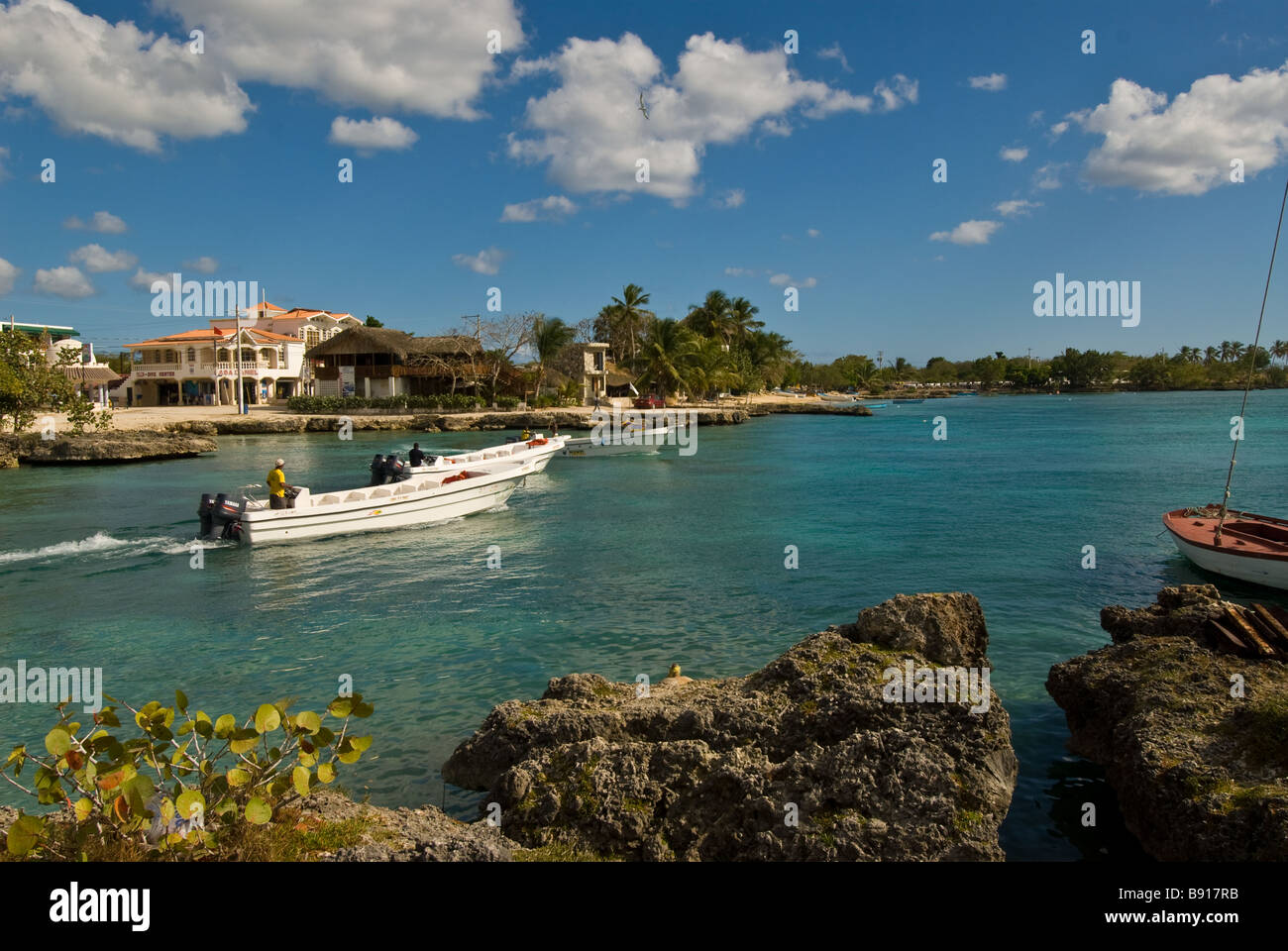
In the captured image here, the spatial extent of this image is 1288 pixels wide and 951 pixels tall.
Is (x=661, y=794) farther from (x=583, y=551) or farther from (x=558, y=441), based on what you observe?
(x=558, y=441)

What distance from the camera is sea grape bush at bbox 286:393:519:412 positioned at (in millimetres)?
66312

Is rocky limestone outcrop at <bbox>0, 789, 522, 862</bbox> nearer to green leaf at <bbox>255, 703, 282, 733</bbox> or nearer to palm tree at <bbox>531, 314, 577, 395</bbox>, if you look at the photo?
green leaf at <bbox>255, 703, 282, 733</bbox>

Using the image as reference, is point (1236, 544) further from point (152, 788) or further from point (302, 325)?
point (302, 325)

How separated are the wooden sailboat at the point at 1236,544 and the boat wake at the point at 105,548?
22.6 metres

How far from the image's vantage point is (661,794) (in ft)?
20.3

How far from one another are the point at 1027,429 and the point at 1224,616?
69855 millimetres

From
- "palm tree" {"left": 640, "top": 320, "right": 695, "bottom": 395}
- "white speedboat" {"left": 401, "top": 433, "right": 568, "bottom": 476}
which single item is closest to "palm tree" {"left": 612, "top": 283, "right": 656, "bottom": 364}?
"palm tree" {"left": 640, "top": 320, "right": 695, "bottom": 395}

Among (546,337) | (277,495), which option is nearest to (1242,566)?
(277,495)

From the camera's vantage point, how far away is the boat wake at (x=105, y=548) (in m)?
18.9

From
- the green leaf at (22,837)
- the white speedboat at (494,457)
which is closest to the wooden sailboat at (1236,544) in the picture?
the green leaf at (22,837)

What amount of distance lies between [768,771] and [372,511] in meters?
18.0

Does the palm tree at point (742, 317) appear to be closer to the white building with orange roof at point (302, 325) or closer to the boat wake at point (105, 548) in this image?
the white building with orange roof at point (302, 325)
